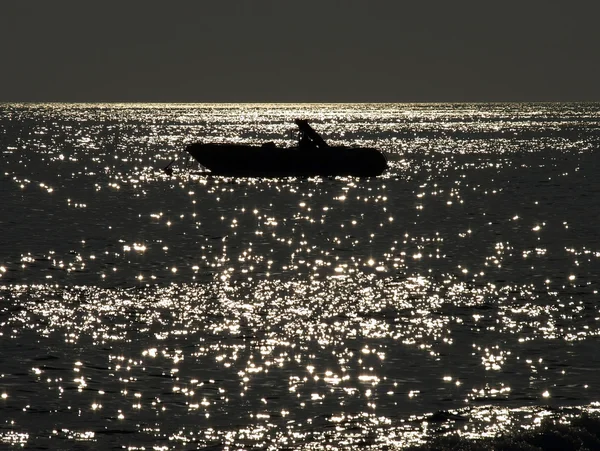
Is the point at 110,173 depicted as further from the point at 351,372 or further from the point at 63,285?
the point at 351,372

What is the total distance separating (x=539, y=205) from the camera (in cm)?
6506

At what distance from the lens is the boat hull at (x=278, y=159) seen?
81812 millimetres

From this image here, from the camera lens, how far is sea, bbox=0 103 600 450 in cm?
1762

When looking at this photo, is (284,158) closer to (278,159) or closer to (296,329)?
(278,159)

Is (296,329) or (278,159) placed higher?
(278,159)

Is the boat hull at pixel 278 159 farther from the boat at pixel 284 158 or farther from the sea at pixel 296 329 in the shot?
the sea at pixel 296 329

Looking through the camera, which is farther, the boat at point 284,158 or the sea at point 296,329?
the boat at point 284,158

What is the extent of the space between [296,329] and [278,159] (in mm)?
→ 57159

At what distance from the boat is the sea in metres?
22.5

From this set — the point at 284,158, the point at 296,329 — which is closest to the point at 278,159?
the point at 284,158

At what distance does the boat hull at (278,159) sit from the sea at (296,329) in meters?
22.6

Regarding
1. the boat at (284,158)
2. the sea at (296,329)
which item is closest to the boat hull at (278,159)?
the boat at (284,158)

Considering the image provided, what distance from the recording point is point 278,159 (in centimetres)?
8219

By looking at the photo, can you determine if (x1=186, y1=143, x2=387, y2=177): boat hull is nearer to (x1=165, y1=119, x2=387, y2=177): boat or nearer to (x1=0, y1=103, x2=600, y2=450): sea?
(x1=165, y1=119, x2=387, y2=177): boat
